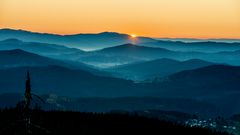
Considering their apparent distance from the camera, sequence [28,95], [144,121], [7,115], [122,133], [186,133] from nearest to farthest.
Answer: [28,95]
[7,115]
[122,133]
[186,133]
[144,121]

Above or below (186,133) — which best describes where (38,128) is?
above

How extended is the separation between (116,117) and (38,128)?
398 feet

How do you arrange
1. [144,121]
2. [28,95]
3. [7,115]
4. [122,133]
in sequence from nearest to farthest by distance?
1. [28,95]
2. [7,115]
3. [122,133]
4. [144,121]

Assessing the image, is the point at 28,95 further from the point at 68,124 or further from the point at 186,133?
the point at 186,133

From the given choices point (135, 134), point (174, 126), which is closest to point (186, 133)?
point (174, 126)

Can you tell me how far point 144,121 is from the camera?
143875mm

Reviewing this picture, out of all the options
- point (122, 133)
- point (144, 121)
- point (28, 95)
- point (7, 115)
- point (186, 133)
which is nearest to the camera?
point (28, 95)

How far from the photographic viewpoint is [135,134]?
121688 mm

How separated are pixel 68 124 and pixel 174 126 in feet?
149

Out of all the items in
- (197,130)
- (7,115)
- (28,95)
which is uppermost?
(28,95)

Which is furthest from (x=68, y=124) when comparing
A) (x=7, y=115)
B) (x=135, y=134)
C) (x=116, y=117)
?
(x=116, y=117)

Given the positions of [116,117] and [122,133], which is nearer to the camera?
[122,133]

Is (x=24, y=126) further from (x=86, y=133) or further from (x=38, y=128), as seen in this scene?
(x=86, y=133)

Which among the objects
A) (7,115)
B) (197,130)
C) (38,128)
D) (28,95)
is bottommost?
(197,130)
